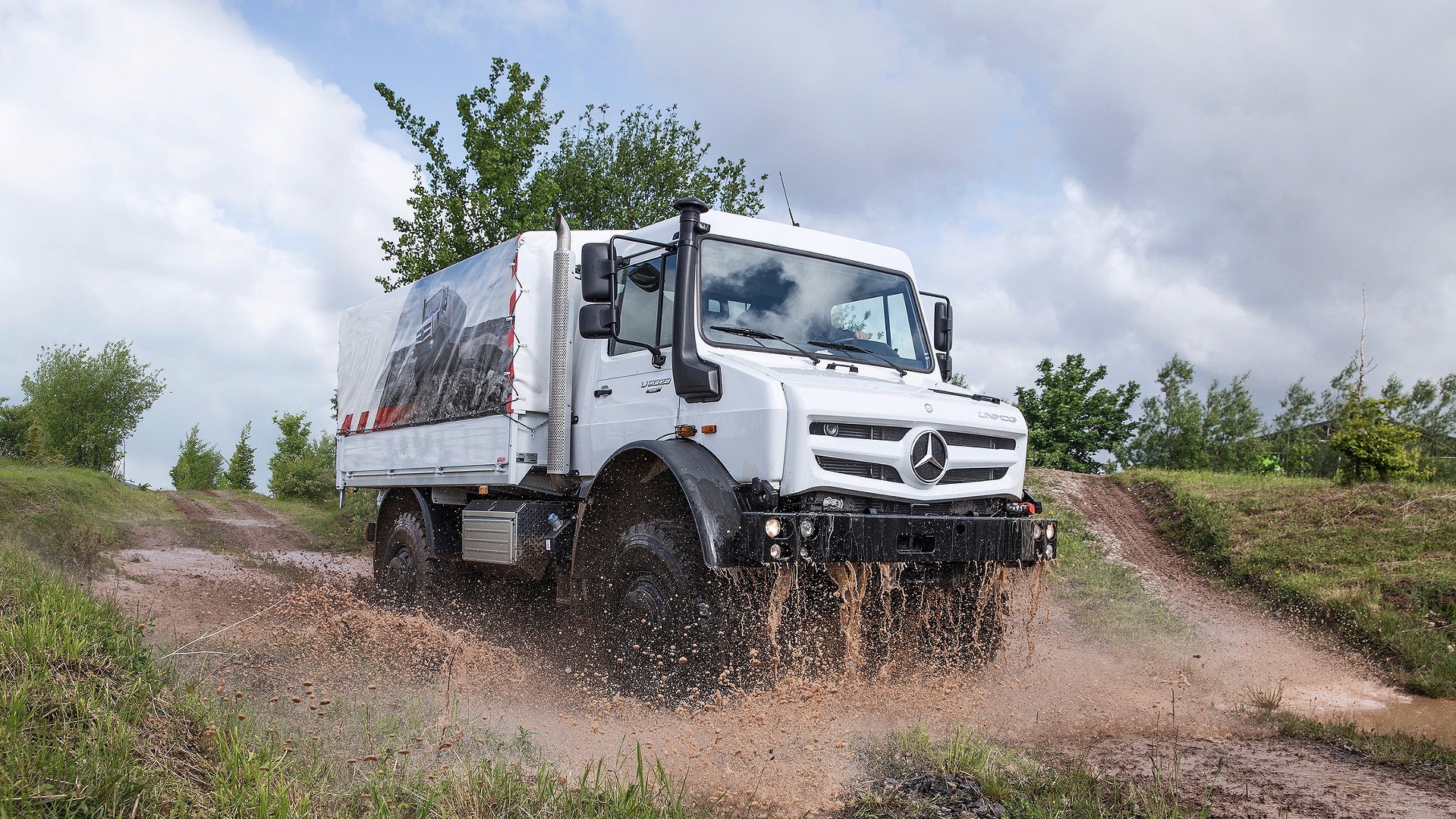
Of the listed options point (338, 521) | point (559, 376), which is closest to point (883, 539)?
point (559, 376)

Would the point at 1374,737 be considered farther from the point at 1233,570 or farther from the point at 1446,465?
the point at 1446,465

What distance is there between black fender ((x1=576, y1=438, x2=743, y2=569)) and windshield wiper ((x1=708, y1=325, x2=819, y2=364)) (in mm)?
774

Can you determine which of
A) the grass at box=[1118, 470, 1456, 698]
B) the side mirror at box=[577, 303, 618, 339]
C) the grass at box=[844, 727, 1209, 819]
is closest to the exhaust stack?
the side mirror at box=[577, 303, 618, 339]

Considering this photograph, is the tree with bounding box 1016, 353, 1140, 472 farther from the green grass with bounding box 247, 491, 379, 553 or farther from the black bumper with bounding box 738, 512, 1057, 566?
the black bumper with bounding box 738, 512, 1057, 566

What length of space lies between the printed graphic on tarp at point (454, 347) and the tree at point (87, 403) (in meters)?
43.9

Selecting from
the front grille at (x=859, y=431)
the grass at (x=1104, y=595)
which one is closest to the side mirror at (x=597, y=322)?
the front grille at (x=859, y=431)

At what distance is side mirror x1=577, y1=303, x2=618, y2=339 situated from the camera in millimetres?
6172

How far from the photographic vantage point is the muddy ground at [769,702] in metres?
4.63

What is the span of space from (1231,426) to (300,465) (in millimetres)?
45504

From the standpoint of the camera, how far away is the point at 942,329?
729 cm

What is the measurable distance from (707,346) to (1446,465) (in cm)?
4588

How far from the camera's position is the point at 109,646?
16.9ft

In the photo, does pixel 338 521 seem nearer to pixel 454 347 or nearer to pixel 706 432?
pixel 454 347

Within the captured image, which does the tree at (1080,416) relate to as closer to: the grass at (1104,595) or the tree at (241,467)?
the grass at (1104,595)
